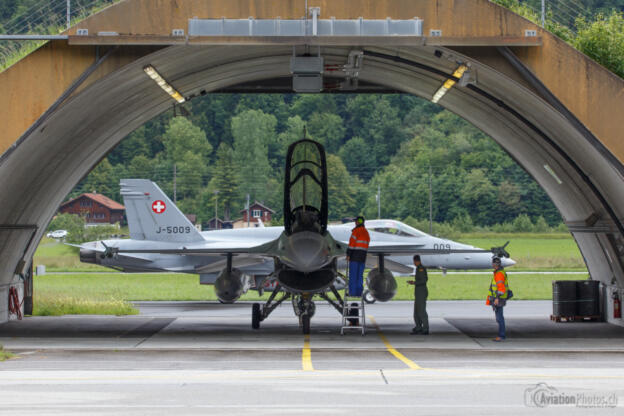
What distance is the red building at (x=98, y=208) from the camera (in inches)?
3460

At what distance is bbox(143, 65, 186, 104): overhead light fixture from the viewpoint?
1609cm

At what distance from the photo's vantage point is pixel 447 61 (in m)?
16.3

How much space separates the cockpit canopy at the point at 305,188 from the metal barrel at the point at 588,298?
813 centimetres

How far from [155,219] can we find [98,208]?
202ft

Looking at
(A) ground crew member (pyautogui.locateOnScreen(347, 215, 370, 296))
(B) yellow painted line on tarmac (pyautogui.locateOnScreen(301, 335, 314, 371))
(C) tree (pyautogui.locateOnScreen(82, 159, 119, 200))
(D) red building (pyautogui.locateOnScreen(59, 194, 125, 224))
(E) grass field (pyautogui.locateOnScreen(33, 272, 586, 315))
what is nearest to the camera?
(B) yellow painted line on tarmac (pyautogui.locateOnScreen(301, 335, 314, 371))

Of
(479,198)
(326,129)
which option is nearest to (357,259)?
(479,198)

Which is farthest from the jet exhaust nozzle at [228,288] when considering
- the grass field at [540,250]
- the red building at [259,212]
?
the red building at [259,212]

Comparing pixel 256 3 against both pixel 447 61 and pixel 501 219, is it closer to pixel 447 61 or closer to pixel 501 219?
pixel 447 61

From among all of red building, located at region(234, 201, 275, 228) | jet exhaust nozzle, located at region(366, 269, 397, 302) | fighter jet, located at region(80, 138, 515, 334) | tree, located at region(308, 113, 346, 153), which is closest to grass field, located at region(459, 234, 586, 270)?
red building, located at region(234, 201, 275, 228)

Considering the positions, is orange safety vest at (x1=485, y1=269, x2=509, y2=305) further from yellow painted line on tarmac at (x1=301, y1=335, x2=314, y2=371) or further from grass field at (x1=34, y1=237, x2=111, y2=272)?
grass field at (x1=34, y1=237, x2=111, y2=272)

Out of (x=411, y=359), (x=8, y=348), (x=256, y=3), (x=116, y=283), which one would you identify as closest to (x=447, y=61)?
(x=256, y=3)

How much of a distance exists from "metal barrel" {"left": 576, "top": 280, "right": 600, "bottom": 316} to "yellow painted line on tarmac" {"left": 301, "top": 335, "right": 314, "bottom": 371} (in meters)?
7.98

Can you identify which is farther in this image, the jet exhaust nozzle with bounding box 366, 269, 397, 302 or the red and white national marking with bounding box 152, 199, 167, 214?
the red and white national marking with bounding box 152, 199, 167, 214

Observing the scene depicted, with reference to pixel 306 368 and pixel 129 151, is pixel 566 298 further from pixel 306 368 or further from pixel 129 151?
pixel 129 151
